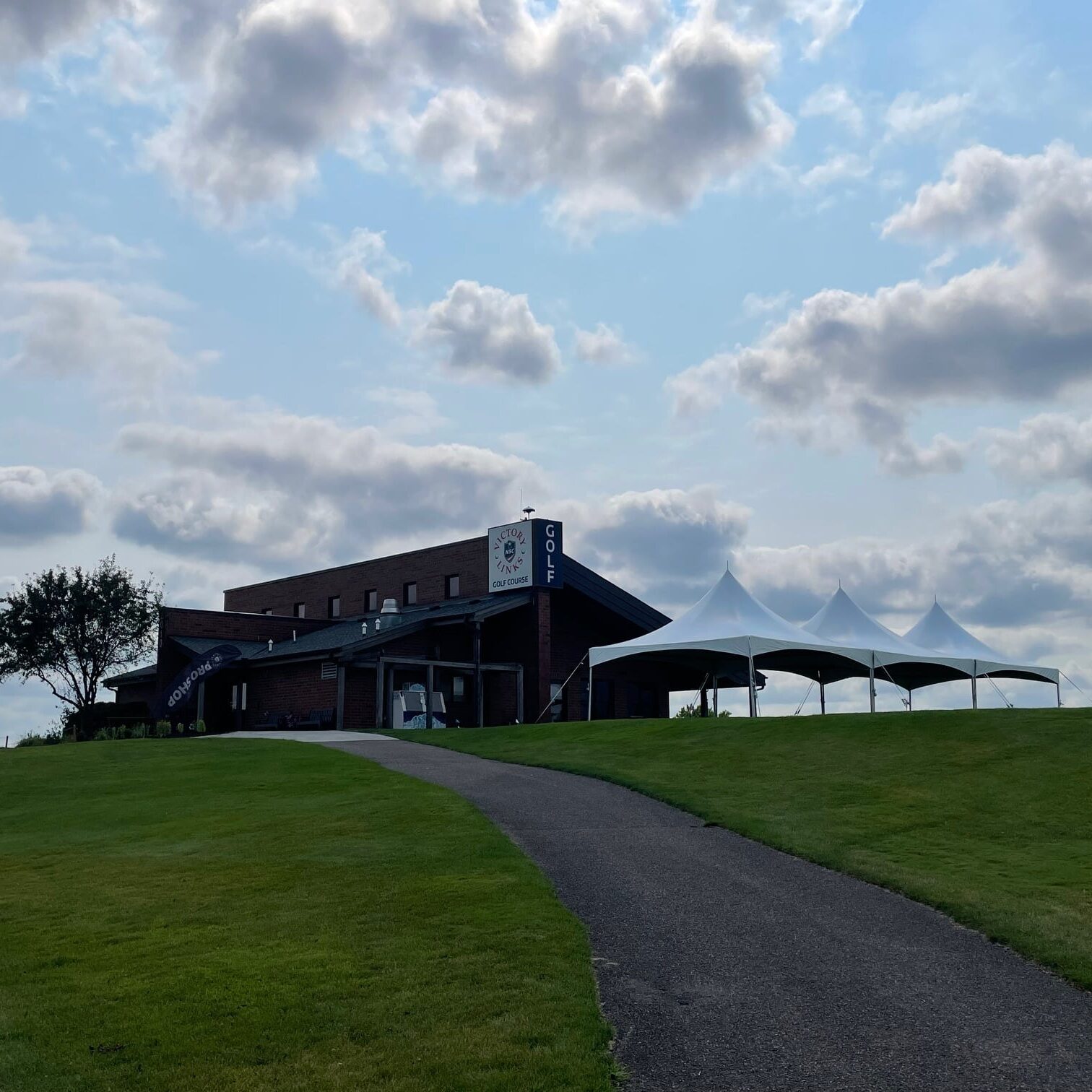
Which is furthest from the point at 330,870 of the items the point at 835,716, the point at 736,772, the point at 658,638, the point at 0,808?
the point at 658,638

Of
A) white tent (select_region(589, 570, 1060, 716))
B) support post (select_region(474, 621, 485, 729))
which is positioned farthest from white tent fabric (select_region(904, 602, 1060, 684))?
support post (select_region(474, 621, 485, 729))

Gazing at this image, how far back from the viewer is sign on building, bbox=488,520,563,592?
131ft

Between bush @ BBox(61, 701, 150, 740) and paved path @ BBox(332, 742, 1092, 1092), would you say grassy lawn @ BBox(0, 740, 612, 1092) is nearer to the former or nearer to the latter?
paved path @ BBox(332, 742, 1092, 1092)

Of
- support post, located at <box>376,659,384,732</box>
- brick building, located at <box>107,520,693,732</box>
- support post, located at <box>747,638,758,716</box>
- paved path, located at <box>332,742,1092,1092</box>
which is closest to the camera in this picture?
paved path, located at <box>332,742,1092,1092</box>

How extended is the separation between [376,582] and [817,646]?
20.9m

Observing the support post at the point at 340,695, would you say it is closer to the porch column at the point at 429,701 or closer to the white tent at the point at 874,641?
the porch column at the point at 429,701

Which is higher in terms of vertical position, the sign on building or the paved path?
the sign on building

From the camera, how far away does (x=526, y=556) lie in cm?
4016

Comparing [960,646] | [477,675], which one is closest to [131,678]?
[477,675]

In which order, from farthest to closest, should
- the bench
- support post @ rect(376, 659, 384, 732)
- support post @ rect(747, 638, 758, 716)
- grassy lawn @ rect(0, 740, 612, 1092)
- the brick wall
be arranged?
the brick wall
the bench
support post @ rect(376, 659, 384, 732)
support post @ rect(747, 638, 758, 716)
grassy lawn @ rect(0, 740, 612, 1092)

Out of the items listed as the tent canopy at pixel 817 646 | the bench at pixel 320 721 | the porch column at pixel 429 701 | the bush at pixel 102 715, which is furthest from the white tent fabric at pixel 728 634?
the bush at pixel 102 715

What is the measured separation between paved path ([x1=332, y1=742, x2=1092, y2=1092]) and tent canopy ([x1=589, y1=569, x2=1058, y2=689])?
59.0 ft

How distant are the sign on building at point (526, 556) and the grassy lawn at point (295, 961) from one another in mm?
23109

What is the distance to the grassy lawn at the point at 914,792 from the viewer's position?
37.7ft
